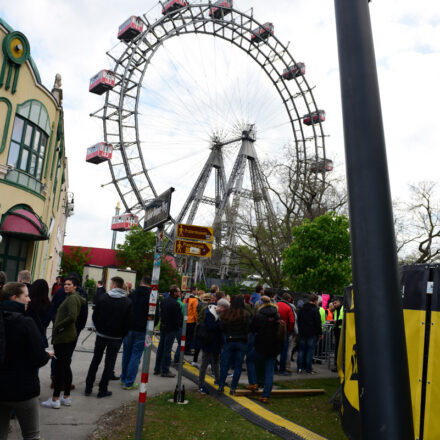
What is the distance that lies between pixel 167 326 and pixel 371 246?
23.9 ft

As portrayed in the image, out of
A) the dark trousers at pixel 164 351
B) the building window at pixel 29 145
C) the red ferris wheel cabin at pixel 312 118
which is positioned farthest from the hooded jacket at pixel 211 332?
the red ferris wheel cabin at pixel 312 118

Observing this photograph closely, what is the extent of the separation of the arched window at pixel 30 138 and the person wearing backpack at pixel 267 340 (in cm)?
1290

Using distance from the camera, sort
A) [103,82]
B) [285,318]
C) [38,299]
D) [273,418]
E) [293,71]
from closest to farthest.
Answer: [38,299]
[273,418]
[285,318]
[103,82]
[293,71]

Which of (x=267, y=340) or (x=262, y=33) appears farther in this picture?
(x=262, y=33)

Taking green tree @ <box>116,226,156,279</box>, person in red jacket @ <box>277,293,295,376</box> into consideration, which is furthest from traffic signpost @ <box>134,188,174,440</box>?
green tree @ <box>116,226,156,279</box>

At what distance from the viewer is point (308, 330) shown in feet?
34.6

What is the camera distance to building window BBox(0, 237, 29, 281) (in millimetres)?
17188

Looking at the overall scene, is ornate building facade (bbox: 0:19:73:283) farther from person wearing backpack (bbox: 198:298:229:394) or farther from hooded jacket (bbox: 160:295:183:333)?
person wearing backpack (bbox: 198:298:229:394)

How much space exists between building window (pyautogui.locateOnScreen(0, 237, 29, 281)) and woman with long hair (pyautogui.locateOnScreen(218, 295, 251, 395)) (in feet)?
40.4

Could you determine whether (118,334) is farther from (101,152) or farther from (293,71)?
(293,71)

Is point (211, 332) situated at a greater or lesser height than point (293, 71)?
lesser

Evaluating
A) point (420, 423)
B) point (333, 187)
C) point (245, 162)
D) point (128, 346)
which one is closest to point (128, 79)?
point (245, 162)

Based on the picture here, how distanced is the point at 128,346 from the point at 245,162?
33035 millimetres

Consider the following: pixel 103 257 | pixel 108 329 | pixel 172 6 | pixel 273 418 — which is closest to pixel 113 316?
pixel 108 329
